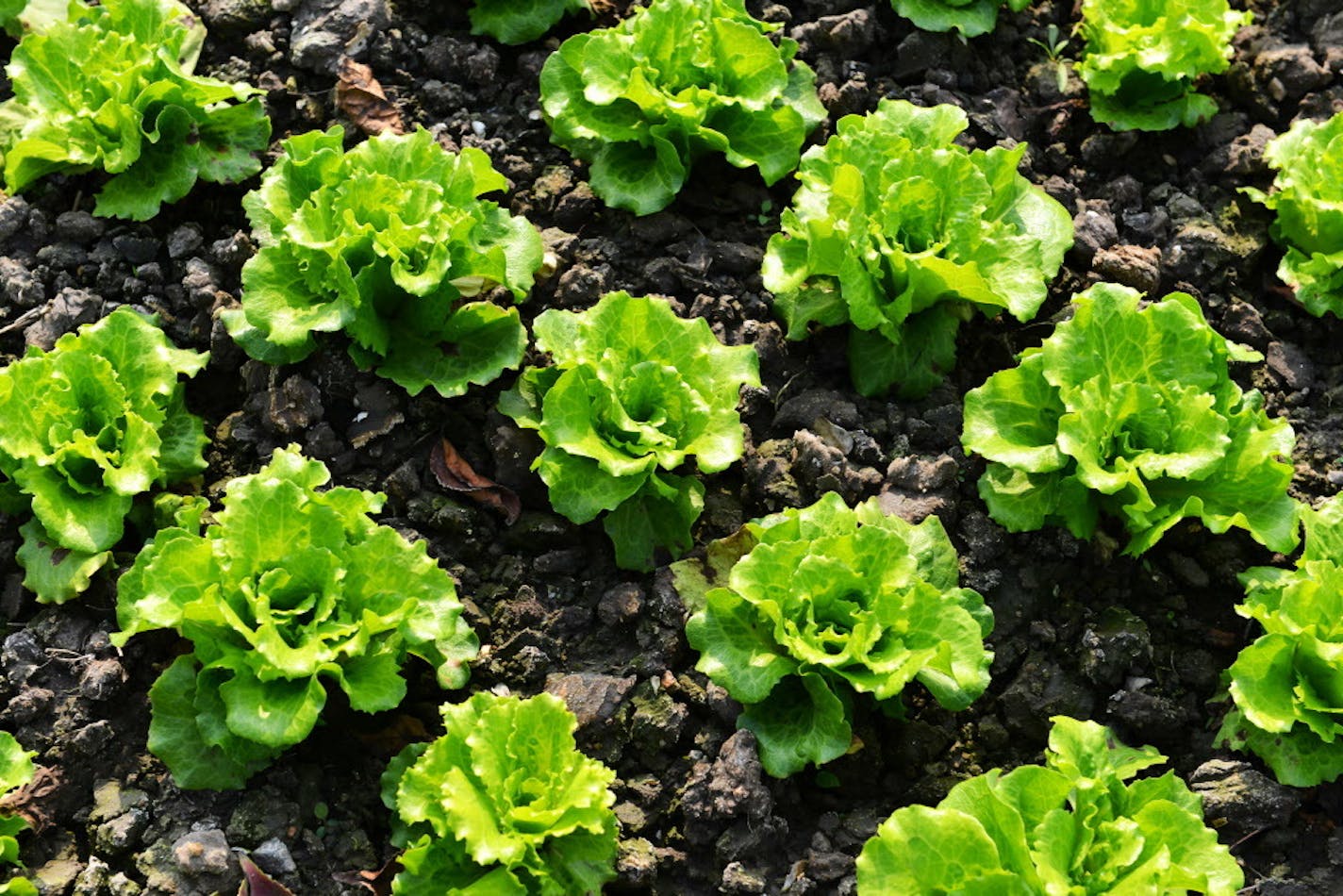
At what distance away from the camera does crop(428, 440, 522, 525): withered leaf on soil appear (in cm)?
525

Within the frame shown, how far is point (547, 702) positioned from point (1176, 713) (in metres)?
2.08

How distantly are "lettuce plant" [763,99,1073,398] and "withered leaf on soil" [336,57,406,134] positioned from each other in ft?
5.45

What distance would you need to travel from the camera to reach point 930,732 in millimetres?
4922

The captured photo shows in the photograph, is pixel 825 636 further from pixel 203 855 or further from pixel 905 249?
pixel 203 855

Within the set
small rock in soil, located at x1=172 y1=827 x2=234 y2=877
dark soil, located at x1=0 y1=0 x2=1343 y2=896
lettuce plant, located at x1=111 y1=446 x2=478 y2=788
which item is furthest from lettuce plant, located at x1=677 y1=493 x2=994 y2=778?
small rock in soil, located at x1=172 y1=827 x2=234 y2=877

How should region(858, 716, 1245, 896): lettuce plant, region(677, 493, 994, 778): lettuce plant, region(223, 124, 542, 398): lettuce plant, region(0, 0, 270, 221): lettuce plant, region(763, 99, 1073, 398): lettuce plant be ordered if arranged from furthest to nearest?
region(0, 0, 270, 221): lettuce plant
region(763, 99, 1073, 398): lettuce plant
region(223, 124, 542, 398): lettuce plant
region(677, 493, 994, 778): lettuce plant
region(858, 716, 1245, 896): lettuce plant

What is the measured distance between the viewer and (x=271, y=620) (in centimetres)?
450

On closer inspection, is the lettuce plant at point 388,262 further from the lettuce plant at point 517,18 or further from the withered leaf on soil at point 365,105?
the lettuce plant at point 517,18

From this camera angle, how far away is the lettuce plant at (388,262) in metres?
5.23

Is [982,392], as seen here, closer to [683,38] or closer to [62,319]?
[683,38]

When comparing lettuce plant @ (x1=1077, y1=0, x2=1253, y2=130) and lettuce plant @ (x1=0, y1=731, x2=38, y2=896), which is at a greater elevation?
lettuce plant @ (x1=1077, y1=0, x2=1253, y2=130)

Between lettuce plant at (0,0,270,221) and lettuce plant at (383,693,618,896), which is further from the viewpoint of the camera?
lettuce plant at (0,0,270,221)

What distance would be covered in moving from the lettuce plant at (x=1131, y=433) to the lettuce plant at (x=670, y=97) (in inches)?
55.5

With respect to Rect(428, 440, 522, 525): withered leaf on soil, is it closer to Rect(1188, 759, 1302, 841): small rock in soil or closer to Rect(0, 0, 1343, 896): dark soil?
Rect(0, 0, 1343, 896): dark soil
